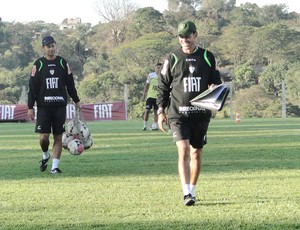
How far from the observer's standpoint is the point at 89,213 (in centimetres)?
764

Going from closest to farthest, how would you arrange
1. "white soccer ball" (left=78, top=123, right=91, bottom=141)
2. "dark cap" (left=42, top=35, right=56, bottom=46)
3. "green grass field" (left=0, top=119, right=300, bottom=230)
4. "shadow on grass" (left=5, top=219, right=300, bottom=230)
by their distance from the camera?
1. "shadow on grass" (left=5, top=219, right=300, bottom=230)
2. "green grass field" (left=0, top=119, right=300, bottom=230)
3. "dark cap" (left=42, top=35, right=56, bottom=46)
4. "white soccer ball" (left=78, top=123, right=91, bottom=141)

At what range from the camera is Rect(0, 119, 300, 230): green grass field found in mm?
7160

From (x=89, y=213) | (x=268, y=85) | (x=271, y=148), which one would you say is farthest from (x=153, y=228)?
(x=268, y=85)

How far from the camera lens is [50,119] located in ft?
38.5

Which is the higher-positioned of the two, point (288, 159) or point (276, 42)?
point (276, 42)

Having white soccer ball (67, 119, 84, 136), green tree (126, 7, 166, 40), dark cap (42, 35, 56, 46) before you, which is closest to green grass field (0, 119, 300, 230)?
white soccer ball (67, 119, 84, 136)

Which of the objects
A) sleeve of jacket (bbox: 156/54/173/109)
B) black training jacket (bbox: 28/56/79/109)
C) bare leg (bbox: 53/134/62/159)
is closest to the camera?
sleeve of jacket (bbox: 156/54/173/109)

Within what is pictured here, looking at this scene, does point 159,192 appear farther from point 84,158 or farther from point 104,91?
point 104,91

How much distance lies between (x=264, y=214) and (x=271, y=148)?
8624 millimetres

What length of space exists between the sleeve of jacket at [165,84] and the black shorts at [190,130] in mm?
224

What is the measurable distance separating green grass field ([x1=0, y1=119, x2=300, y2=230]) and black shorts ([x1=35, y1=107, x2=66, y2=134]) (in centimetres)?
64

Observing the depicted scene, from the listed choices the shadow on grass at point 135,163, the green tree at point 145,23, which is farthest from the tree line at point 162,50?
the shadow on grass at point 135,163

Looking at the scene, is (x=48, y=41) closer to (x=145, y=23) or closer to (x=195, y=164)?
(x=195, y=164)

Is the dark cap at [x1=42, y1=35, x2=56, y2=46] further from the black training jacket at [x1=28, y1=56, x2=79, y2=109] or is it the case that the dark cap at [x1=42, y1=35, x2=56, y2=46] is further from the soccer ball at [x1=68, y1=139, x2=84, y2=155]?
the soccer ball at [x1=68, y1=139, x2=84, y2=155]
